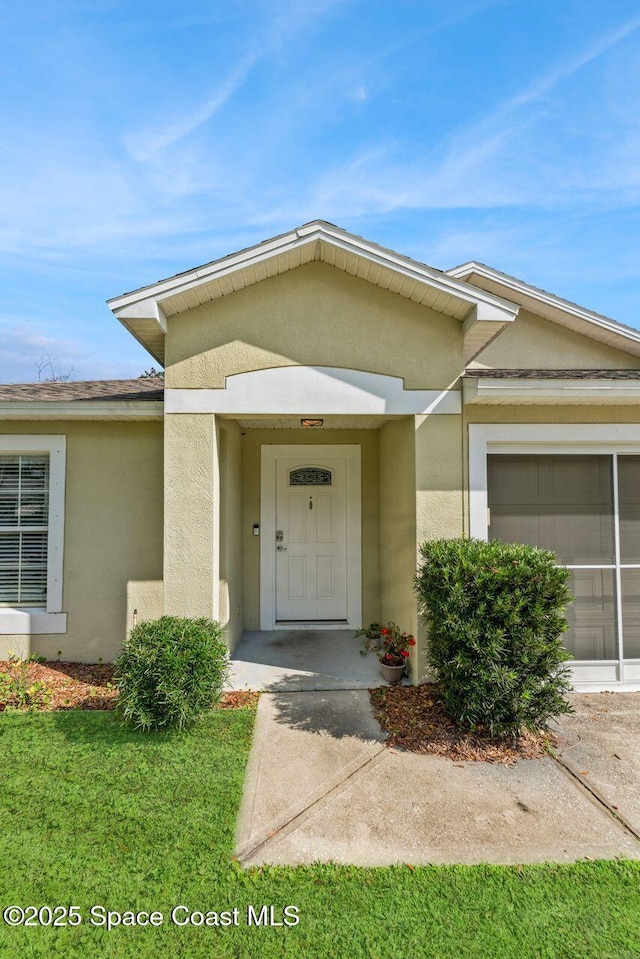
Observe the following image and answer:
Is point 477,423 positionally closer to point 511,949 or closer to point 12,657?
point 511,949

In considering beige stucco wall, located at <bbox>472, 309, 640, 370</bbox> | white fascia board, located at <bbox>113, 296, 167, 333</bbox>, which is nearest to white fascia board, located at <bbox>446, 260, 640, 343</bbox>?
beige stucco wall, located at <bbox>472, 309, 640, 370</bbox>

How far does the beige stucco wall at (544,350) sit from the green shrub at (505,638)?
418 cm

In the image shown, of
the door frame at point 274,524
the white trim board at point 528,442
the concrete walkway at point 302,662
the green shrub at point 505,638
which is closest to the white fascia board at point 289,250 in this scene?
the white trim board at point 528,442

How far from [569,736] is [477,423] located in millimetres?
3267

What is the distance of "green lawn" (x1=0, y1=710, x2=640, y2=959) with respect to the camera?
2.30 metres

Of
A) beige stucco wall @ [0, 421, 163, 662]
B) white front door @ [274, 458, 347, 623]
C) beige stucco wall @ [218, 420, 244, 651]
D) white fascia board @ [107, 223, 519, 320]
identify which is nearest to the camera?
white fascia board @ [107, 223, 519, 320]

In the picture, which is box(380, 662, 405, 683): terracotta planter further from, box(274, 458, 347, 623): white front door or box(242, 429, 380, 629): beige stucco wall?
box(274, 458, 347, 623): white front door

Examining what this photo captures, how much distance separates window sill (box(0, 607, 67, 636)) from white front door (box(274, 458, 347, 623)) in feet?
10.2

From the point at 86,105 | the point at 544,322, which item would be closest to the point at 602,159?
the point at 544,322

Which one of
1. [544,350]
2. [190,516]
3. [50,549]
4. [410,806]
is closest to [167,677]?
[190,516]

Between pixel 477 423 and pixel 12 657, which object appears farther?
pixel 12 657

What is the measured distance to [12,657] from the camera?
5.82 meters

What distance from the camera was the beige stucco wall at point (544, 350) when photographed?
24.6 ft

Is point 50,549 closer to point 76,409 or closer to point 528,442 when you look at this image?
point 76,409
